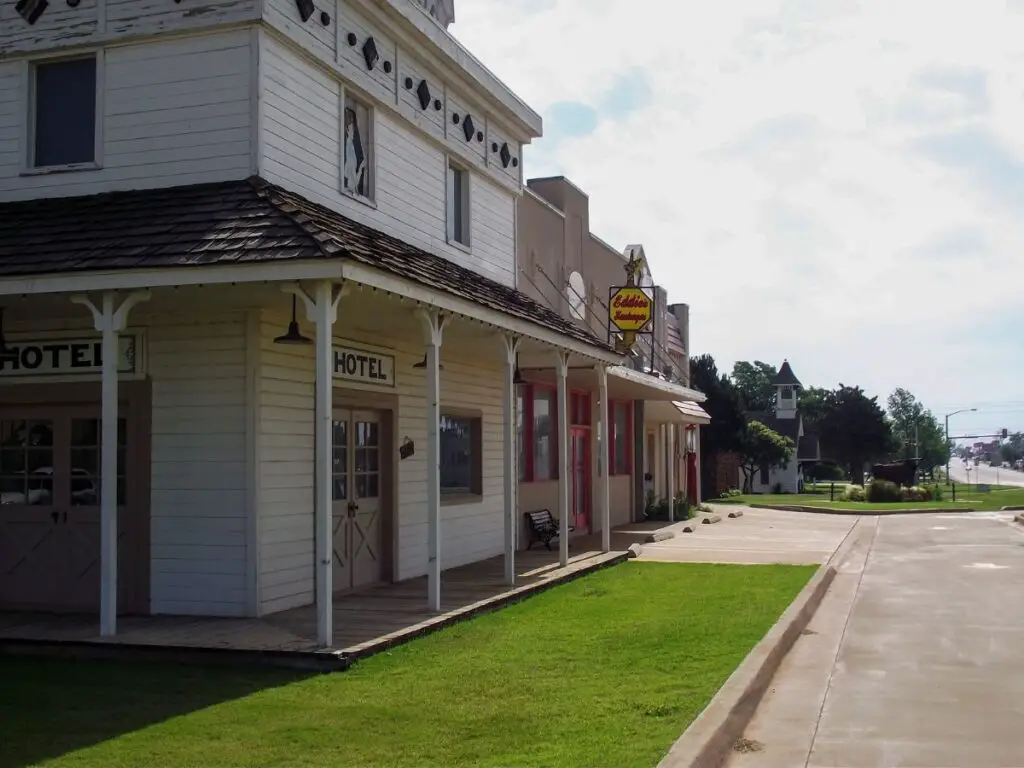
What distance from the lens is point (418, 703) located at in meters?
7.87


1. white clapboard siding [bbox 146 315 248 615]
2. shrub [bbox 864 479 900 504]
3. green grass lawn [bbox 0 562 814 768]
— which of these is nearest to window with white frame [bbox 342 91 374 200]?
white clapboard siding [bbox 146 315 248 615]

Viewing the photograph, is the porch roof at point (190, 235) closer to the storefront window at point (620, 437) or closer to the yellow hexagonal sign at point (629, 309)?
the yellow hexagonal sign at point (629, 309)

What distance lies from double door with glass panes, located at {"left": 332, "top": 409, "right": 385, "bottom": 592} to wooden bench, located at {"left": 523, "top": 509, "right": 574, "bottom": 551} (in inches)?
215

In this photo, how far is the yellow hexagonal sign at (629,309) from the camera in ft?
82.5

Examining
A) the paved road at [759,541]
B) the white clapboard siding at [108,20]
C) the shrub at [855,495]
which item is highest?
the white clapboard siding at [108,20]

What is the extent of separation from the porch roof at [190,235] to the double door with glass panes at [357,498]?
7.82 ft

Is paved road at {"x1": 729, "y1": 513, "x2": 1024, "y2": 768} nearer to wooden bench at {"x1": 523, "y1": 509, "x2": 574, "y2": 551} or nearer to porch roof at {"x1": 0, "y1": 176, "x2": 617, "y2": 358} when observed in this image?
porch roof at {"x1": 0, "y1": 176, "x2": 617, "y2": 358}

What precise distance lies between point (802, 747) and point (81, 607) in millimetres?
7620

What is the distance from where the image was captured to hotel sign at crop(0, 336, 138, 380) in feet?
38.3

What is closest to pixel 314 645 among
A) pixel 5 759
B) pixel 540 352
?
pixel 5 759

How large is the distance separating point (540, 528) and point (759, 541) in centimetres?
624

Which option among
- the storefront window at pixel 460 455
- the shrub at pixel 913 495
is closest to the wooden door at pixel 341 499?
the storefront window at pixel 460 455

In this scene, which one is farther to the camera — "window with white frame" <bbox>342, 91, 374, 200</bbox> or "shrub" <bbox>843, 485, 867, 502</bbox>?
"shrub" <bbox>843, 485, 867, 502</bbox>

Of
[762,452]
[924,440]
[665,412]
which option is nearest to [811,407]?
[924,440]
